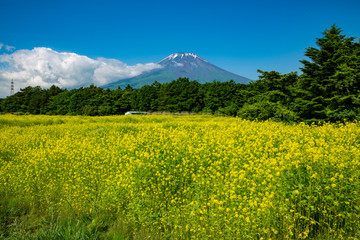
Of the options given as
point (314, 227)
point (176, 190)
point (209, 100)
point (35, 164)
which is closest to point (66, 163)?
point (35, 164)

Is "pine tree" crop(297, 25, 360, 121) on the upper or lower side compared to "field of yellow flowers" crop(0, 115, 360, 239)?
upper

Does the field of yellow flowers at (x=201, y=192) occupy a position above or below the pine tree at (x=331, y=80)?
below

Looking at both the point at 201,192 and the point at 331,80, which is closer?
the point at 201,192

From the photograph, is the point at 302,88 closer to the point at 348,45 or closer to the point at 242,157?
the point at 348,45

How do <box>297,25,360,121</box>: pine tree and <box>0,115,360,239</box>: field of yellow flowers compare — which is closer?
<box>0,115,360,239</box>: field of yellow flowers

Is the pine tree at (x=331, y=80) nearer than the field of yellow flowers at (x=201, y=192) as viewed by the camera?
No

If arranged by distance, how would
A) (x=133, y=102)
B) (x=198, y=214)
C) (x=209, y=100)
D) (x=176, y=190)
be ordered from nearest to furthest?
(x=198, y=214)
(x=176, y=190)
(x=209, y=100)
(x=133, y=102)

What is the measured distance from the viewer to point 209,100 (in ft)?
172

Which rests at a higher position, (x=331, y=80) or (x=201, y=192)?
(x=331, y=80)

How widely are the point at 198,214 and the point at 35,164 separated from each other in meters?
6.21

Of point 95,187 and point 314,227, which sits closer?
point 314,227

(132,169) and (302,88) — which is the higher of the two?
(302,88)

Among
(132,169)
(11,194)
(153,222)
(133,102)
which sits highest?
(133,102)

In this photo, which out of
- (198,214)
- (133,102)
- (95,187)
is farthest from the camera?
(133,102)
